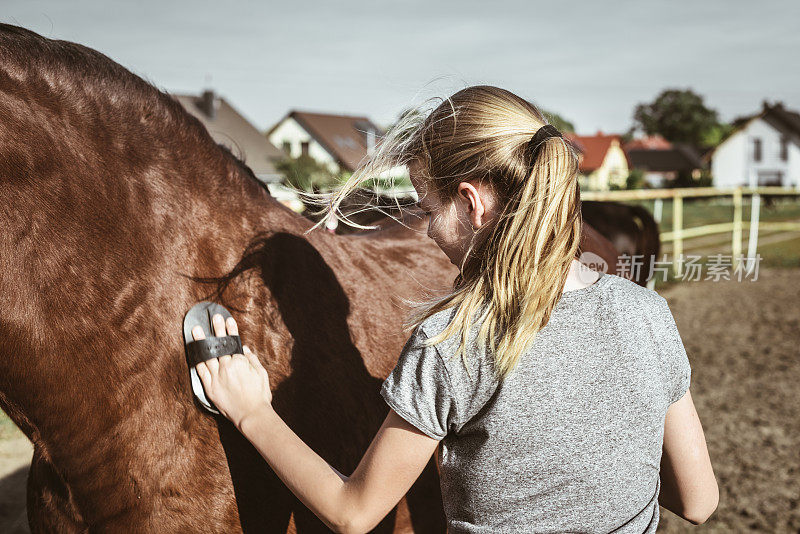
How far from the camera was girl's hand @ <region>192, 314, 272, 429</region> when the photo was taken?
1.29 m

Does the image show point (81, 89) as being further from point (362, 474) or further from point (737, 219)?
point (737, 219)

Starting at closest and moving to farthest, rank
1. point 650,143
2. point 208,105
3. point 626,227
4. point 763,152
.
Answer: point 626,227 → point 208,105 → point 763,152 → point 650,143

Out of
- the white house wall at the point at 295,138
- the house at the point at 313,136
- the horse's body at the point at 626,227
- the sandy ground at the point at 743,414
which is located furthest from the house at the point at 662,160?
the horse's body at the point at 626,227

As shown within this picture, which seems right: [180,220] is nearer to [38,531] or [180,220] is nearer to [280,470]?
[280,470]

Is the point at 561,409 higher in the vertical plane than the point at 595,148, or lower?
lower

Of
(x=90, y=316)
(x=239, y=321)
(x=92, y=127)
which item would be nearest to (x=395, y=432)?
(x=239, y=321)

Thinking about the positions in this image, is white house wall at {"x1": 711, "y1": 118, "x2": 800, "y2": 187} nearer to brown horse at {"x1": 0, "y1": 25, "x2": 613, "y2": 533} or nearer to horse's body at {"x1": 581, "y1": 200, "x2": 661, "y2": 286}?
horse's body at {"x1": 581, "y1": 200, "x2": 661, "y2": 286}

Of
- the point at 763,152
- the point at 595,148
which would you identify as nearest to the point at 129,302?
the point at 763,152

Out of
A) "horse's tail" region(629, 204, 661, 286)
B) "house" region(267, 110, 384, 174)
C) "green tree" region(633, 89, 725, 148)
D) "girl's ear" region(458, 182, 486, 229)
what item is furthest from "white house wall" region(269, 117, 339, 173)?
"green tree" region(633, 89, 725, 148)

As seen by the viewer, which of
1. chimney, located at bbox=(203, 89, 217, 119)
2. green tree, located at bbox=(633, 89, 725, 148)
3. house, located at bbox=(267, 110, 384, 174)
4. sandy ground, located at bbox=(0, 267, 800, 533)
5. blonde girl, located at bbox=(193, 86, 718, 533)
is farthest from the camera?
green tree, located at bbox=(633, 89, 725, 148)

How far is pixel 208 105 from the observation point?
30797 millimetres

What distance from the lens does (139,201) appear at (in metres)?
1.36

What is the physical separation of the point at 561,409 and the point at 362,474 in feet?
1.19

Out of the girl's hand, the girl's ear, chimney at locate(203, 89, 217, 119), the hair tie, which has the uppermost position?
chimney at locate(203, 89, 217, 119)
